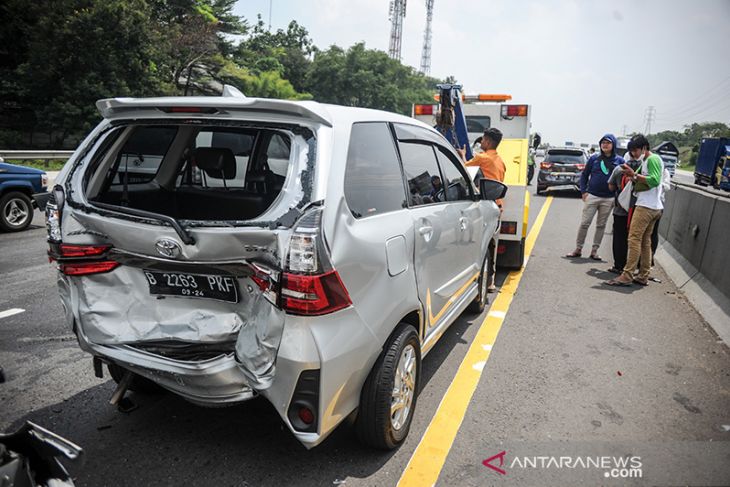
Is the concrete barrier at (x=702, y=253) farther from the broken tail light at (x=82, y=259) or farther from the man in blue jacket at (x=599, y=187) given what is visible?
the broken tail light at (x=82, y=259)

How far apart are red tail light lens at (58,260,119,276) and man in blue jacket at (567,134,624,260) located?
7.05m

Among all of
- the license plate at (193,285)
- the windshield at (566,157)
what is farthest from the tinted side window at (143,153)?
the windshield at (566,157)

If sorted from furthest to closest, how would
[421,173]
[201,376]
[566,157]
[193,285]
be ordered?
[566,157], [421,173], [193,285], [201,376]

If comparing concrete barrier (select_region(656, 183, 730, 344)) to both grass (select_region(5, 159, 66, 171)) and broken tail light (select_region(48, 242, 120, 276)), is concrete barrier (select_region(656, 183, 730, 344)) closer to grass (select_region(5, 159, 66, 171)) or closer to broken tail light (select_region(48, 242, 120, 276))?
broken tail light (select_region(48, 242, 120, 276))

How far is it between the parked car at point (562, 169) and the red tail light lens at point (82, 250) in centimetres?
1737

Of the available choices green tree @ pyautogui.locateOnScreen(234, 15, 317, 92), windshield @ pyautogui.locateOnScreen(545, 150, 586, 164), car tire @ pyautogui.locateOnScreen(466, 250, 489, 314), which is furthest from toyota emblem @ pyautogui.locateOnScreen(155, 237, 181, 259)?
green tree @ pyautogui.locateOnScreen(234, 15, 317, 92)

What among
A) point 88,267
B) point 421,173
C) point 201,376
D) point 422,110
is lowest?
point 201,376

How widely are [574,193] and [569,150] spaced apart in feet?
5.23

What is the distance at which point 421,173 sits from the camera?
134 inches

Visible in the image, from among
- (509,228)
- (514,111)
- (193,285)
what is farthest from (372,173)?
(514,111)

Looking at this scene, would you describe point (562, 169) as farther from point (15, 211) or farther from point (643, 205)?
point (15, 211)

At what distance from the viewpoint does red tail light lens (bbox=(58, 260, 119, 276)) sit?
2.68m

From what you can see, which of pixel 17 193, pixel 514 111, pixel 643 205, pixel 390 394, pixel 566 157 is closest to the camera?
pixel 390 394

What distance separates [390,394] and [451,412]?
0.87m
